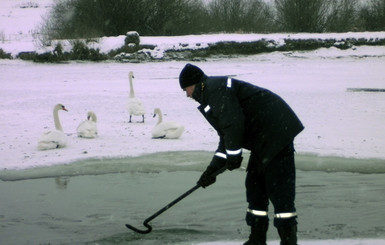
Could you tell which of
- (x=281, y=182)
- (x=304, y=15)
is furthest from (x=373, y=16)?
(x=281, y=182)

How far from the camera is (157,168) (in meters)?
8.98

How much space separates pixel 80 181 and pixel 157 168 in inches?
47.5

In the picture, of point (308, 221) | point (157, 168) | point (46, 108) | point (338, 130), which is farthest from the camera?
point (46, 108)

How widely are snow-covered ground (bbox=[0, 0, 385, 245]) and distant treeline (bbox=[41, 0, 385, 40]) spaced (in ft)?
24.7

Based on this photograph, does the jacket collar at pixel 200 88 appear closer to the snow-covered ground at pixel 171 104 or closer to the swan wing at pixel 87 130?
the snow-covered ground at pixel 171 104

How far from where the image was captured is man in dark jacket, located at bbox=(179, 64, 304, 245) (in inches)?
183

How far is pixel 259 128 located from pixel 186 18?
1415 inches

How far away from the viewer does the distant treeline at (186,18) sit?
35969mm

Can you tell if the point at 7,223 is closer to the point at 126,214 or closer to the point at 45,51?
the point at 126,214

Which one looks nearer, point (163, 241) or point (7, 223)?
point (163, 241)

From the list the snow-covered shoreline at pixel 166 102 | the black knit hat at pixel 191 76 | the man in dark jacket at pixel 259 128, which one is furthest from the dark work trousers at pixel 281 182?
the snow-covered shoreline at pixel 166 102

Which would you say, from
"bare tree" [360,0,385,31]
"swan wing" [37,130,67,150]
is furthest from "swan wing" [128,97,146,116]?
"bare tree" [360,0,385,31]

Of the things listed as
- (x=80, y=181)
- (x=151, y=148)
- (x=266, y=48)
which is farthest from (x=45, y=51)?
(x=80, y=181)

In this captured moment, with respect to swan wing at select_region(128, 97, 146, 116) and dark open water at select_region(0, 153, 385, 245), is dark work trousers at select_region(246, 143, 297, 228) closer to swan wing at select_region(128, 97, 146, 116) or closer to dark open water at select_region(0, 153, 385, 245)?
dark open water at select_region(0, 153, 385, 245)
